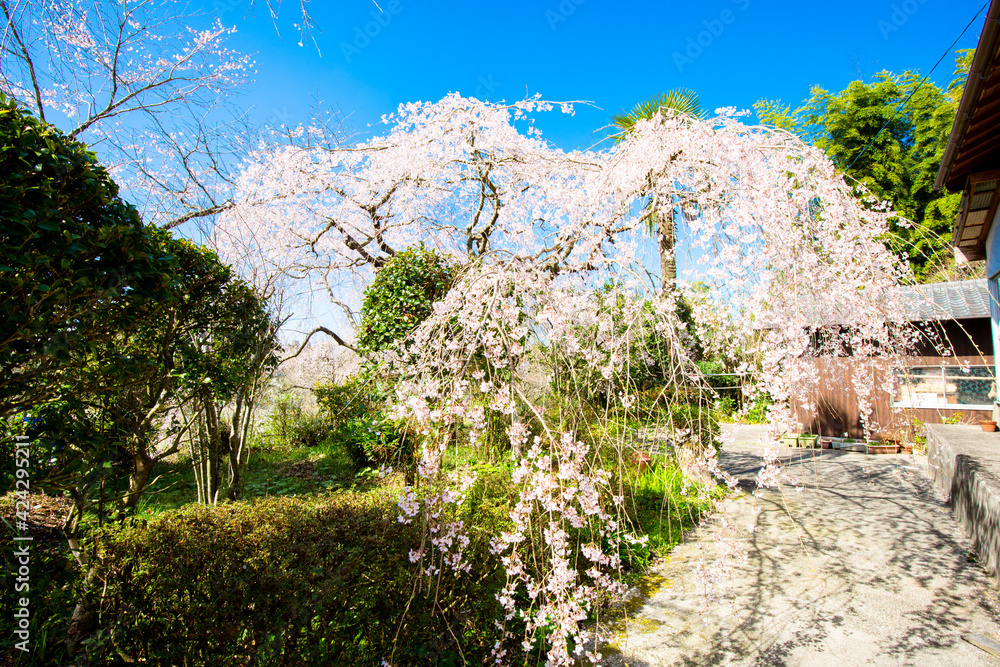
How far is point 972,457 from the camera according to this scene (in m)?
4.89

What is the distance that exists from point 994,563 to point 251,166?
28.5 feet

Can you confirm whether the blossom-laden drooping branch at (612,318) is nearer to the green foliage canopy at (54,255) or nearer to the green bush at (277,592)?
the green bush at (277,592)

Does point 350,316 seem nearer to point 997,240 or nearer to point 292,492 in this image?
point 292,492

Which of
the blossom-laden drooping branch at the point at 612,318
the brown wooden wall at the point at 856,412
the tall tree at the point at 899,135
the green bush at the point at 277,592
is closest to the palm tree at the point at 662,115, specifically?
the blossom-laden drooping branch at the point at 612,318

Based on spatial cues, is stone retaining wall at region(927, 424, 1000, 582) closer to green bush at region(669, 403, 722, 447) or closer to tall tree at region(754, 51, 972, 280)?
green bush at region(669, 403, 722, 447)

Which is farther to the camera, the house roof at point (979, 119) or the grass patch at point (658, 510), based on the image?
the grass patch at point (658, 510)

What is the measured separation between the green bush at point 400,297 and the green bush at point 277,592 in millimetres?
2059

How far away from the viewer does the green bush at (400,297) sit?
433 centimetres

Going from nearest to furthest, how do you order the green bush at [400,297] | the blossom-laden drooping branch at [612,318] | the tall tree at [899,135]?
the blossom-laden drooping branch at [612,318], the green bush at [400,297], the tall tree at [899,135]

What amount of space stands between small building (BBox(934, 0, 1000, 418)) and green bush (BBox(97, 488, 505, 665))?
135 inches

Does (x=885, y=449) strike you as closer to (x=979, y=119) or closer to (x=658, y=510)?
(x=658, y=510)

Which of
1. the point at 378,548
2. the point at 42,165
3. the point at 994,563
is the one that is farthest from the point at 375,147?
the point at 994,563
